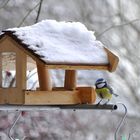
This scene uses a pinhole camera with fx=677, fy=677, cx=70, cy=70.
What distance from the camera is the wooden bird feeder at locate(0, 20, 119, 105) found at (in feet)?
7.63

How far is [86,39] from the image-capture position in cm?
245

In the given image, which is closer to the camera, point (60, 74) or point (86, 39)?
point (86, 39)

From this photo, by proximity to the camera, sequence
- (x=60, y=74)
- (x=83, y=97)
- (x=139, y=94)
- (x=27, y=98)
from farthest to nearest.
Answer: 1. (x=139, y=94)
2. (x=60, y=74)
3. (x=83, y=97)
4. (x=27, y=98)

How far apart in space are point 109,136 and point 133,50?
86cm

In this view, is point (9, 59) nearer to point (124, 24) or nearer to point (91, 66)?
point (91, 66)

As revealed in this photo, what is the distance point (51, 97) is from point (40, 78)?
91 mm

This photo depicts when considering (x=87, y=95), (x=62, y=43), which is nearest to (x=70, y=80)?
(x=87, y=95)

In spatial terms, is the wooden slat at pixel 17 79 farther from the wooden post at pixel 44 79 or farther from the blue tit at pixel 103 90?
the blue tit at pixel 103 90

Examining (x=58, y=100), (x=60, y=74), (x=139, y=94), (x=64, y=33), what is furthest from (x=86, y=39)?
(x=139, y=94)

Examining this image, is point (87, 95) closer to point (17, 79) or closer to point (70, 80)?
point (70, 80)

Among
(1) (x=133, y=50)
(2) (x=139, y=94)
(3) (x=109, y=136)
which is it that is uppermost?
(1) (x=133, y=50)

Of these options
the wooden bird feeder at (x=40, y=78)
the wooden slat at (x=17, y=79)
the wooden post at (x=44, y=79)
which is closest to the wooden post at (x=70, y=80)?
the wooden bird feeder at (x=40, y=78)

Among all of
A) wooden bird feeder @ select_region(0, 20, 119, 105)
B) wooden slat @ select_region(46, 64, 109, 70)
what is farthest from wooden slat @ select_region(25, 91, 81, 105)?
wooden slat @ select_region(46, 64, 109, 70)

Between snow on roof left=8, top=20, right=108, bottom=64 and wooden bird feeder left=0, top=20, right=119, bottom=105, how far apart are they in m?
0.01
